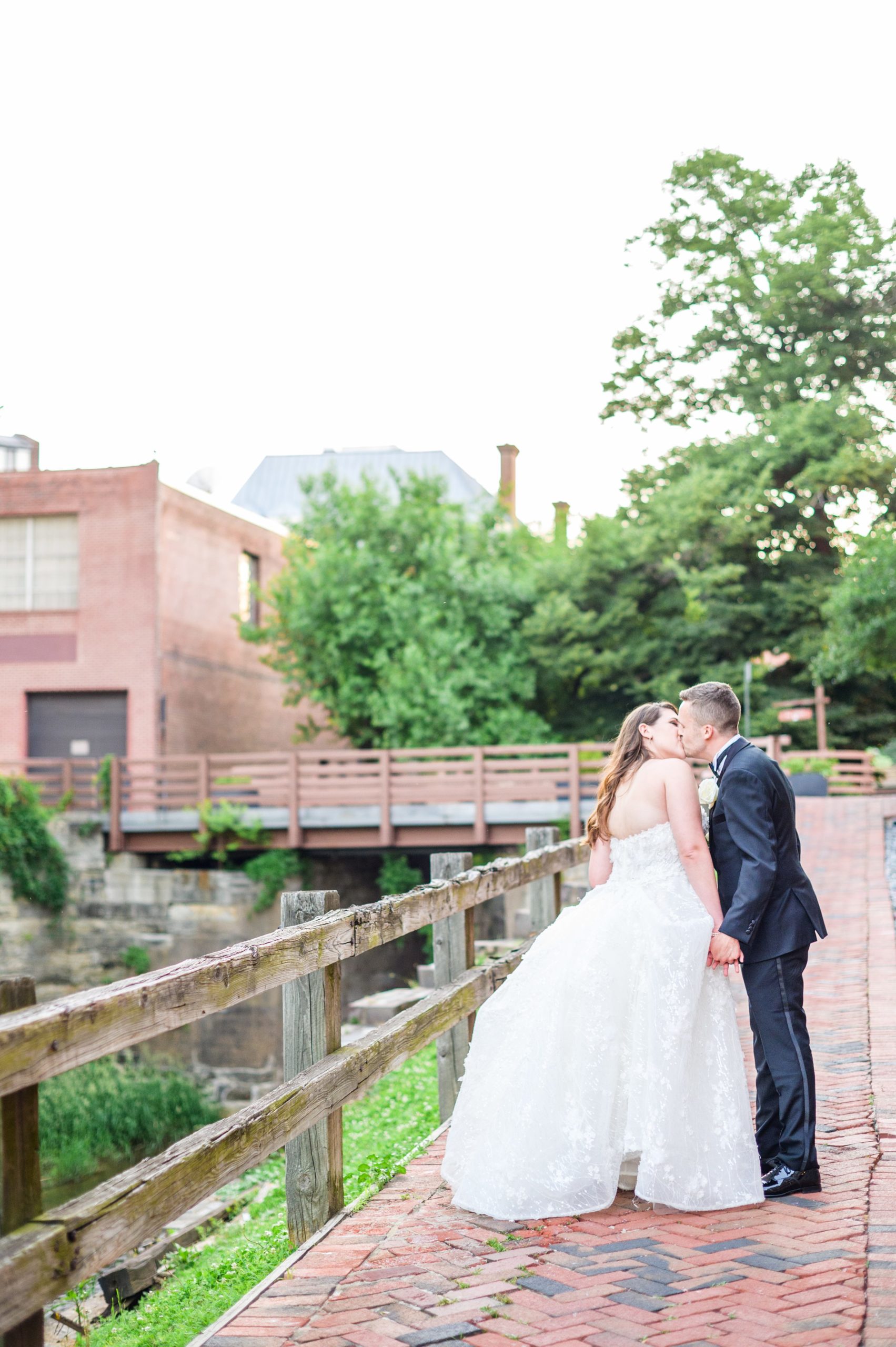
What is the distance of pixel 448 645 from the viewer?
24516 mm

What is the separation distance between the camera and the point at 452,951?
5.85 metres

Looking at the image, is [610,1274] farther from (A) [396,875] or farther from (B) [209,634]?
(B) [209,634]

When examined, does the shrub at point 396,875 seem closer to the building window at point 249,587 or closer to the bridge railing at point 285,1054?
the building window at point 249,587

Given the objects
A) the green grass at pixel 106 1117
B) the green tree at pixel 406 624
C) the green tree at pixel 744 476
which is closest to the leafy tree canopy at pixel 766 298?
the green tree at pixel 744 476

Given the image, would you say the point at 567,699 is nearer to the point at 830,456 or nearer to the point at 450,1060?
the point at 830,456

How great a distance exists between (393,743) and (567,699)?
450cm

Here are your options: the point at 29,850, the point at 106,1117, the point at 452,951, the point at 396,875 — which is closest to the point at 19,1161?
the point at 452,951

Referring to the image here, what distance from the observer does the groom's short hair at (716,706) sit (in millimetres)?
4547

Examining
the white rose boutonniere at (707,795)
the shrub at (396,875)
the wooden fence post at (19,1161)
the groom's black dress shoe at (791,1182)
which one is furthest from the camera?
the shrub at (396,875)

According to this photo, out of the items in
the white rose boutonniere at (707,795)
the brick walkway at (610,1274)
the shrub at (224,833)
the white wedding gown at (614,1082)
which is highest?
the white rose boutonniere at (707,795)

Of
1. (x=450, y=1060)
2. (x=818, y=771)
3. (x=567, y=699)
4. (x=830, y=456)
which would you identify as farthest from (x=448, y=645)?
(x=450, y=1060)

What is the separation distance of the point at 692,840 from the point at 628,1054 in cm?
74

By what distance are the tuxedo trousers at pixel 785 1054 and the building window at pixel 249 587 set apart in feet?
85.2

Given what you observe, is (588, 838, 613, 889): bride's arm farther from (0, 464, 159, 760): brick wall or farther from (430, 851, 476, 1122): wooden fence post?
(0, 464, 159, 760): brick wall
